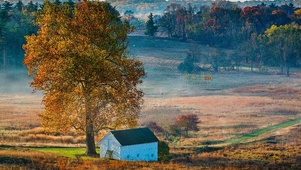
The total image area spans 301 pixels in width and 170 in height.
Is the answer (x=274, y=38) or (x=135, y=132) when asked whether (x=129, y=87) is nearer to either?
(x=135, y=132)

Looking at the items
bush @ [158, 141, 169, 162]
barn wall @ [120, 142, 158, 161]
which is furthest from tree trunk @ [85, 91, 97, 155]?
bush @ [158, 141, 169, 162]

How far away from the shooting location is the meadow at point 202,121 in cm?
4038

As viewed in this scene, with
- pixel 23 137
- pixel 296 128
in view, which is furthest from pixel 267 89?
pixel 23 137

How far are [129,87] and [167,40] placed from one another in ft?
403

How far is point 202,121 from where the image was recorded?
70500 mm

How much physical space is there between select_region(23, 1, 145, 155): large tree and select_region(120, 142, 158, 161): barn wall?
220 centimetres

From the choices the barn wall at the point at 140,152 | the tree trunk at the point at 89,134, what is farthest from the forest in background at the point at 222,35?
the barn wall at the point at 140,152

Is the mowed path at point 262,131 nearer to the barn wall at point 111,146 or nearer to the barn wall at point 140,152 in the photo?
the barn wall at point 140,152

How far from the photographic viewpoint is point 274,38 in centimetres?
15588

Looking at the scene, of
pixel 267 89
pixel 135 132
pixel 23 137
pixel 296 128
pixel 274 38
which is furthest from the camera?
pixel 274 38

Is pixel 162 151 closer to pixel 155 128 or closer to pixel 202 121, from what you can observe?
pixel 155 128

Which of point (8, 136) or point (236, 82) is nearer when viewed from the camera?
point (8, 136)

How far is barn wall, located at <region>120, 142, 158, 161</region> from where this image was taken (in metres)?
41.8

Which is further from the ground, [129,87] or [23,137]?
[129,87]
